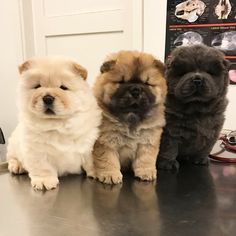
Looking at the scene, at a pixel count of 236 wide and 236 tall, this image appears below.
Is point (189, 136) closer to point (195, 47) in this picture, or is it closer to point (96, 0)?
point (195, 47)

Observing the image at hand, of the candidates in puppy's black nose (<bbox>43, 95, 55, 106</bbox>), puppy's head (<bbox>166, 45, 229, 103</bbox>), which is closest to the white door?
puppy's head (<bbox>166, 45, 229, 103</bbox>)

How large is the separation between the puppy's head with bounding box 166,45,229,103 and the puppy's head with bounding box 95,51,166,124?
5 centimetres

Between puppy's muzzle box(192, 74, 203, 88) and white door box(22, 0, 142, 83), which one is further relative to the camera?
white door box(22, 0, 142, 83)

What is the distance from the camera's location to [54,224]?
0.81 meters

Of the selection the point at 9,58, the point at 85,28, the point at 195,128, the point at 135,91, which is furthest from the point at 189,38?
the point at 9,58

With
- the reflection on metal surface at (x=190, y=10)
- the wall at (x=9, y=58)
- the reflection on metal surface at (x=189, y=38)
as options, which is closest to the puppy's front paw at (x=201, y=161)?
the reflection on metal surface at (x=189, y=38)

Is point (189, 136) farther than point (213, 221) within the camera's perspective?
Yes

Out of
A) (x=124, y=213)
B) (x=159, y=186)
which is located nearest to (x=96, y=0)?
(x=159, y=186)

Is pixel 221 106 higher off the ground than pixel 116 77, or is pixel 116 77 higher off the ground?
pixel 116 77

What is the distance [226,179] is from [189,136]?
18cm

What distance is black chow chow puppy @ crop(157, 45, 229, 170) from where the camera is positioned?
3.48 feet

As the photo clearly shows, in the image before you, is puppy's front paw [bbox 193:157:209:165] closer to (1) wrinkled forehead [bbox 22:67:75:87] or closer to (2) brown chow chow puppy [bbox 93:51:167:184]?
(2) brown chow chow puppy [bbox 93:51:167:184]

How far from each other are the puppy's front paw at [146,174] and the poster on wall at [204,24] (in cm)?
88

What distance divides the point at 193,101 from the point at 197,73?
3.7 inches
